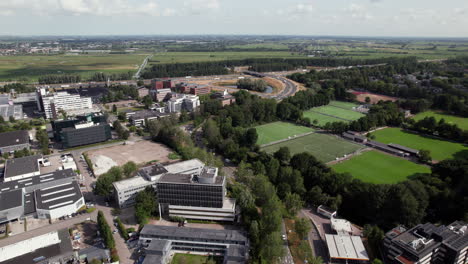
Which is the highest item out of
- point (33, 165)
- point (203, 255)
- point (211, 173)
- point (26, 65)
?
point (26, 65)

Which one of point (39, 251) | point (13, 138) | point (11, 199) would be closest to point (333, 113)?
point (39, 251)

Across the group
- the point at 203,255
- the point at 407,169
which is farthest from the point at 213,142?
the point at 407,169

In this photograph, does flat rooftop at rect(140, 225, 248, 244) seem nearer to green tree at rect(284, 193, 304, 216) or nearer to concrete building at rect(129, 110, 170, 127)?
green tree at rect(284, 193, 304, 216)

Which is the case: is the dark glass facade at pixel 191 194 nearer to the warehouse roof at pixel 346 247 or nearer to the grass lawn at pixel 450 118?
the warehouse roof at pixel 346 247

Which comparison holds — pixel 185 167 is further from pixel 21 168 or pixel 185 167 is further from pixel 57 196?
pixel 21 168

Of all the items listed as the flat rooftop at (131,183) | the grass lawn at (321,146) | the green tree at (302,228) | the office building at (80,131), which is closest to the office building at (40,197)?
the flat rooftop at (131,183)

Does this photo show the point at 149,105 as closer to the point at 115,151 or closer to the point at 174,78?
the point at 115,151

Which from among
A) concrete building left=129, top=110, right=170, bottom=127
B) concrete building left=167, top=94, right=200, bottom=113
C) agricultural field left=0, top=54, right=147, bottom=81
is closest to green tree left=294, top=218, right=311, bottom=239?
concrete building left=129, top=110, right=170, bottom=127
